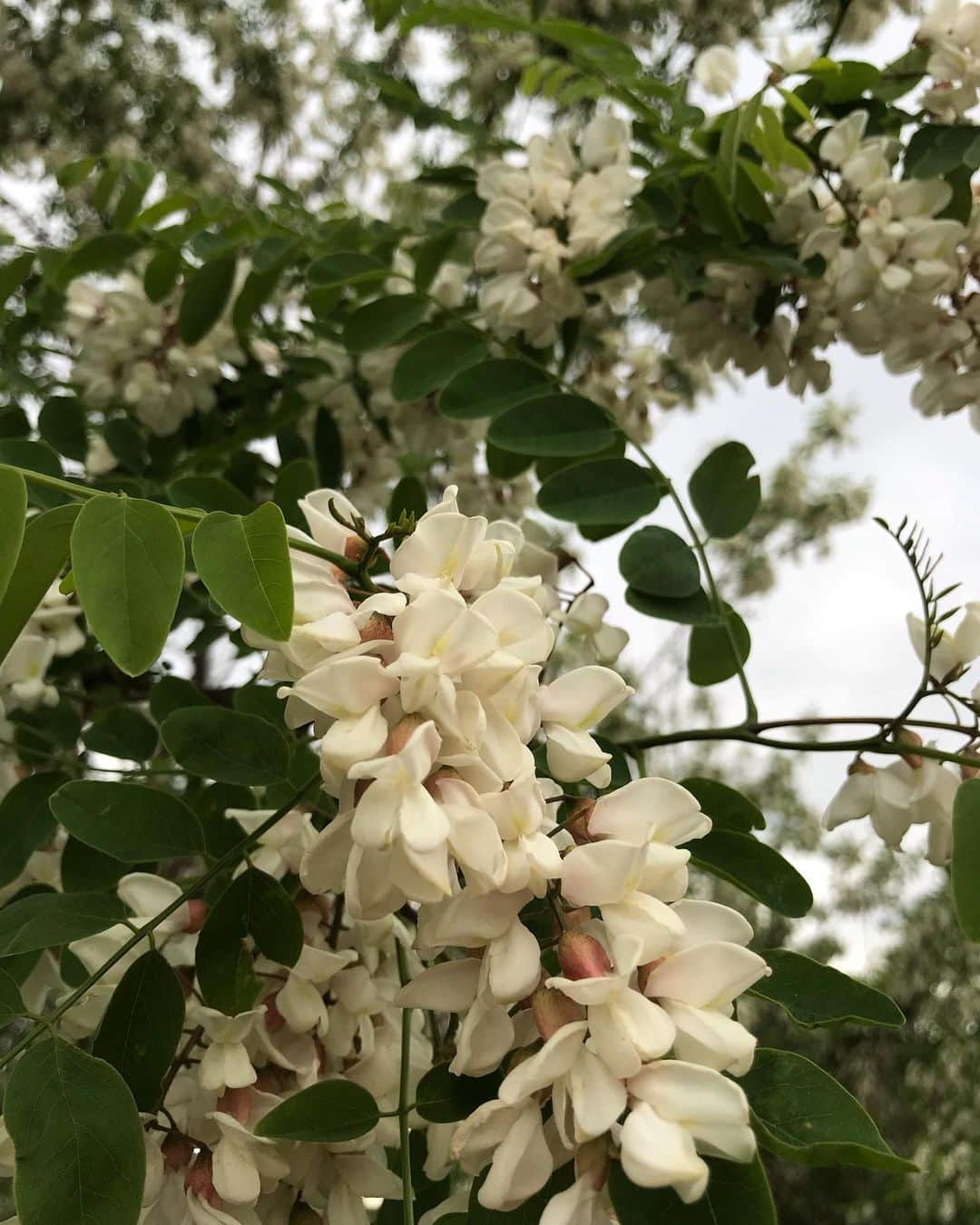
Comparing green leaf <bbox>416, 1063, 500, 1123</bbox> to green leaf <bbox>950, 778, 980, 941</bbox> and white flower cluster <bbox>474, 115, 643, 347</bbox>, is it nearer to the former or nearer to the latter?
green leaf <bbox>950, 778, 980, 941</bbox>

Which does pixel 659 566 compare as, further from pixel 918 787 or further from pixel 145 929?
pixel 145 929

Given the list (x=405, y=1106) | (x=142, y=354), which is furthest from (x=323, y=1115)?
(x=142, y=354)

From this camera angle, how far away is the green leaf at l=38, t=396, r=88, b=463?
3.67 ft

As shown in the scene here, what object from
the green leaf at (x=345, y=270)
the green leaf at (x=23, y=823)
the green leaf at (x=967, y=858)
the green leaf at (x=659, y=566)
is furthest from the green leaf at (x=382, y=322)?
the green leaf at (x=967, y=858)

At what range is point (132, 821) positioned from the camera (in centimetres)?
59

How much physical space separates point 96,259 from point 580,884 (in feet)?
3.29

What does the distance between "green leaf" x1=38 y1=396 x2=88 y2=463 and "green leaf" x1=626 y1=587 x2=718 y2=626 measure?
2.23 ft

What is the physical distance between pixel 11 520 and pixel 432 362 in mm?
570

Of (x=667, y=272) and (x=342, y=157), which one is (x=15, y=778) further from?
(x=342, y=157)

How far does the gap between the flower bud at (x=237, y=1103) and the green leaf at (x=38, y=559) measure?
25 centimetres

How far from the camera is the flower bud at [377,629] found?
43 centimetres

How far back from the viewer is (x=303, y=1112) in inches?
18.4

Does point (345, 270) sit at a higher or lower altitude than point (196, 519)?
higher

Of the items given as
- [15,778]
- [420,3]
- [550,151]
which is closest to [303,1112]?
[15,778]
